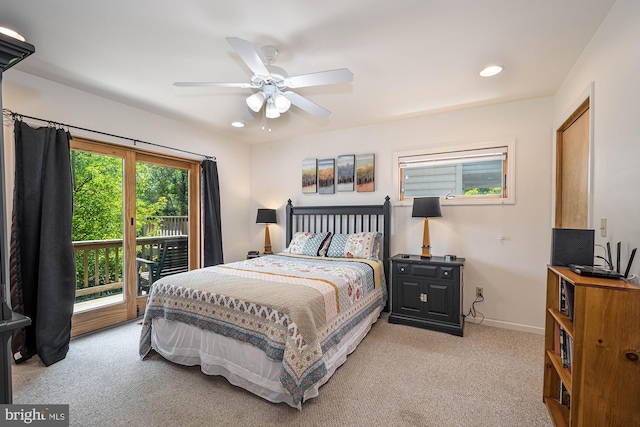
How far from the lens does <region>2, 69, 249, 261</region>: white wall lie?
98.9 inches

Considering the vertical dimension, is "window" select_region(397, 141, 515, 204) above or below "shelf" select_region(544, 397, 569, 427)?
above

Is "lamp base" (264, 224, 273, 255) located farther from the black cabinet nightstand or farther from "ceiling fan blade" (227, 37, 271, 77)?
"ceiling fan blade" (227, 37, 271, 77)

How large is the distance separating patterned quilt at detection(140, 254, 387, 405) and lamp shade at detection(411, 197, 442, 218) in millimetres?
965

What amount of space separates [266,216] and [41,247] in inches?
102

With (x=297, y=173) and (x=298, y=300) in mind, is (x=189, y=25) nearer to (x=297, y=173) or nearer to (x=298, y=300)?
(x=298, y=300)

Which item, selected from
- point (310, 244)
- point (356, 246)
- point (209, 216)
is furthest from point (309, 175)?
point (209, 216)

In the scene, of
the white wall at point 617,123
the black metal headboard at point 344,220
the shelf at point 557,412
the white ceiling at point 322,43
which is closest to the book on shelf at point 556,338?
the shelf at point 557,412

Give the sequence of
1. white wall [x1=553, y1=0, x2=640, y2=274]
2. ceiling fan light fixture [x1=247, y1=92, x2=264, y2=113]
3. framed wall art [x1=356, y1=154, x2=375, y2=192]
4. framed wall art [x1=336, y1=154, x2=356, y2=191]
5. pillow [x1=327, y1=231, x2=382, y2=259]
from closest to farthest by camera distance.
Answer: white wall [x1=553, y1=0, x2=640, y2=274], ceiling fan light fixture [x1=247, y1=92, x2=264, y2=113], pillow [x1=327, y1=231, x2=382, y2=259], framed wall art [x1=356, y1=154, x2=375, y2=192], framed wall art [x1=336, y1=154, x2=356, y2=191]

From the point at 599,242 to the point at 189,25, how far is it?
121 inches

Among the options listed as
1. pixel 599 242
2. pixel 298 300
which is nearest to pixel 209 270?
pixel 298 300

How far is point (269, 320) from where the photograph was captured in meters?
1.95

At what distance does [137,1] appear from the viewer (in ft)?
5.59

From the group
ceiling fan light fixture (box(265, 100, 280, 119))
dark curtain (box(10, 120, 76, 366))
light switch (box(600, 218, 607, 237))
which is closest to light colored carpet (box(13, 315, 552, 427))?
dark curtain (box(10, 120, 76, 366))

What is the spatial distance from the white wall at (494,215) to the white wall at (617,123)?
1101 millimetres
